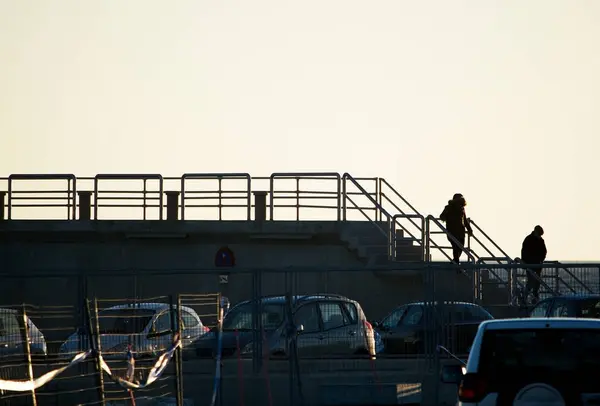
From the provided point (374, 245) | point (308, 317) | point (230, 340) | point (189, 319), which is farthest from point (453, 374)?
point (374, 245)

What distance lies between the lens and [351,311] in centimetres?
2400

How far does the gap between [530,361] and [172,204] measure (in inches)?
1085

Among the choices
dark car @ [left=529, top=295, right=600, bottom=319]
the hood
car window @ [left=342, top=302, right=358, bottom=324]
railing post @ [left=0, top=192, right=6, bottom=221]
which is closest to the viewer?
the hood

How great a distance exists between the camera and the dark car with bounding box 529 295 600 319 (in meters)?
22.4

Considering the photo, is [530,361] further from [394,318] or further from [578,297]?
[394,318]

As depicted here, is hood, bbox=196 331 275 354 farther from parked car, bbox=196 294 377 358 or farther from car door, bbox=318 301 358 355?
car door, bbox=318 301 358 355

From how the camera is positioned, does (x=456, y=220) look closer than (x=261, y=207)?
Yes

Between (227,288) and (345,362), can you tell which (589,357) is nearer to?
(345,362)

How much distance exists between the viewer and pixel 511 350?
1198cm

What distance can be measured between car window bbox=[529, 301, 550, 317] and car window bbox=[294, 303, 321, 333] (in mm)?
3338

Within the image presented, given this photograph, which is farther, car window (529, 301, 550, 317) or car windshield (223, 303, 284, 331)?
car window (529, 301, 550, 317)

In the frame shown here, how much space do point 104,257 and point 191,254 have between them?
7.46 ft

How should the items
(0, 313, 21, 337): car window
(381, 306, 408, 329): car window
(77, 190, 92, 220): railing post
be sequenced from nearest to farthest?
(0, 313, 21, 337): car window, (381, 306, 408, 329): car window, (77, 190, 92, 220): railing post

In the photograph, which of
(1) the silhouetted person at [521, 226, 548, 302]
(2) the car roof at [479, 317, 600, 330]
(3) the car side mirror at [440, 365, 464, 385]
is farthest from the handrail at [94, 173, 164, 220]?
(2) the car roof at [479, 317, 600, 330]
